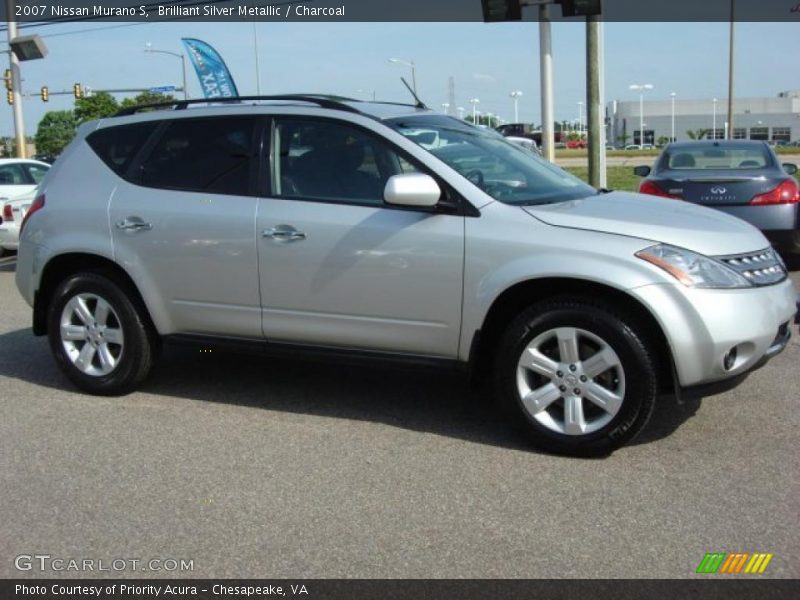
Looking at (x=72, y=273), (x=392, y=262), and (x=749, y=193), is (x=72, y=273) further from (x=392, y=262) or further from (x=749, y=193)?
(x=749, y=193)

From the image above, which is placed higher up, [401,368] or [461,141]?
[461,141]

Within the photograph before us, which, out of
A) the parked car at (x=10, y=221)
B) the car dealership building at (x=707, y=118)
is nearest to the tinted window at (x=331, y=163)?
the parked car at (x=10, y=221)

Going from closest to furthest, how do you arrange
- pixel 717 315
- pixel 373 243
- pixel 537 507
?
pixel 537 507 < pixel 717 315 < pixel 373 243

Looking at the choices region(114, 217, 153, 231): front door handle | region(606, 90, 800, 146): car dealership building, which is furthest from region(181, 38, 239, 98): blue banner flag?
region(606, 90, 800, 146): car dealership building

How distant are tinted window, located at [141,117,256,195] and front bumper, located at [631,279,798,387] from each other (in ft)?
8.18

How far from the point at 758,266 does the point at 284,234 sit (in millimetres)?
2545

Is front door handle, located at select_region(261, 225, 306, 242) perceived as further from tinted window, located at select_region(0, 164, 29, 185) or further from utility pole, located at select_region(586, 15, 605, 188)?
utility pole, located at select_region(586, 15, 605, 188)

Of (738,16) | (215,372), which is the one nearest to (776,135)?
(738,16)

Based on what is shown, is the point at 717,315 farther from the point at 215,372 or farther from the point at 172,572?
the point at 215,372

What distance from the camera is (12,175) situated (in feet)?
44.8

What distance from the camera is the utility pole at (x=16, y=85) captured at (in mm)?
23984

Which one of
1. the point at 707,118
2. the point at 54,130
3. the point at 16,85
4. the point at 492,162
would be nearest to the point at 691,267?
the point at 492,162

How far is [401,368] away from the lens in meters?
4.89

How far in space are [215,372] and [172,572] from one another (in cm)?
304
